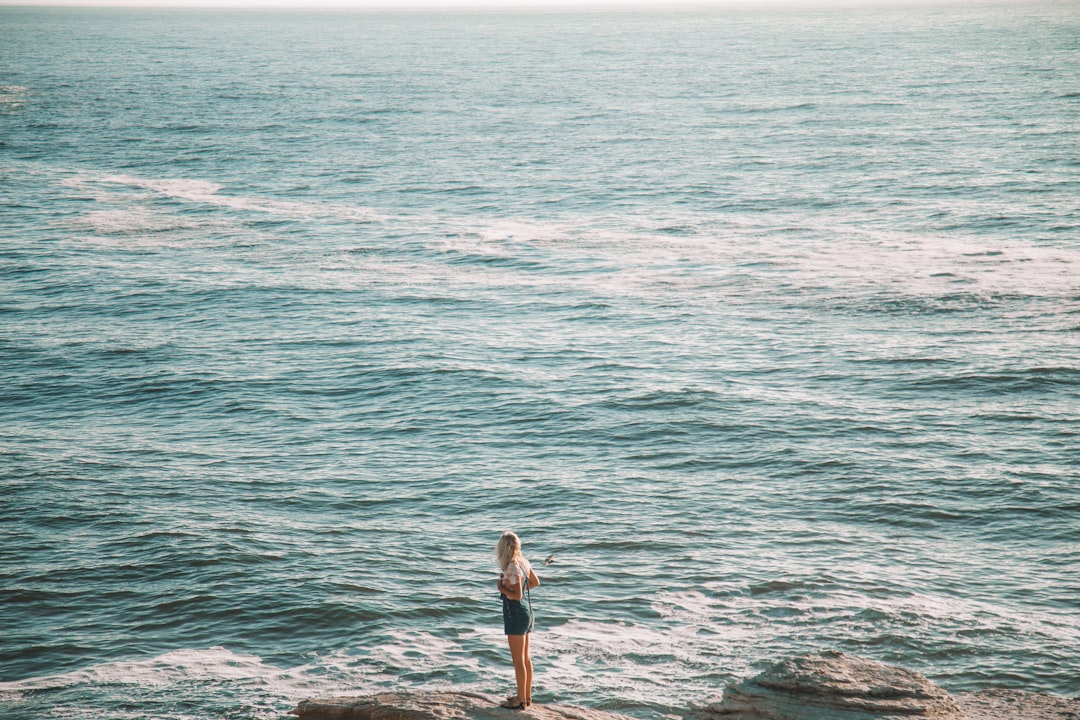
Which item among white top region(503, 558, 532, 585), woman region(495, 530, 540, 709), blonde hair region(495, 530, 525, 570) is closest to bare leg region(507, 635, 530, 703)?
woman region(495, 530, 540, 709)

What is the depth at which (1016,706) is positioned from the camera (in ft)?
53.3

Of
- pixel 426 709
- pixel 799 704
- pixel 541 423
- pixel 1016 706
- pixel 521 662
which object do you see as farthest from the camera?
pixel 541 423

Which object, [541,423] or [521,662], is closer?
[521,662]

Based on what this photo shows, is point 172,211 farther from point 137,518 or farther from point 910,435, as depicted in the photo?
point 910,435

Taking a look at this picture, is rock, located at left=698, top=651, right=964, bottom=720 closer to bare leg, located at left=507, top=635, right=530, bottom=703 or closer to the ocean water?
the ocean water

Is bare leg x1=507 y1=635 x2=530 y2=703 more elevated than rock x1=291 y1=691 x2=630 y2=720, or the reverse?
bare leg x1=507 y1=635 x2=530 y2=703

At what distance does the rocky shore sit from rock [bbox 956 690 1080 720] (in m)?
0.01

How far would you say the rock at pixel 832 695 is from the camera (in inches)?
575

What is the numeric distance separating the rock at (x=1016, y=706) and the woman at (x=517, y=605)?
257 inches

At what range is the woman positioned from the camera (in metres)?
14.1

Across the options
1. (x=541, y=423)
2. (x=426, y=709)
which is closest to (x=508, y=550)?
(x=426, y=709)

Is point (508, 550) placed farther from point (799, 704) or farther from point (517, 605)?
point (799, 704)

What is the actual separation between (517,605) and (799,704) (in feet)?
14.0

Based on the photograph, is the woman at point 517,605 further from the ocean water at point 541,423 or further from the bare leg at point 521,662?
the ocean water at point 541,423
